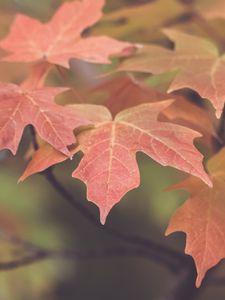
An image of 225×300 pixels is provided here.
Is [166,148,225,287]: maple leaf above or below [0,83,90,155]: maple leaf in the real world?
below

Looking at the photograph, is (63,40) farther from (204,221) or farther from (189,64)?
(204,221)

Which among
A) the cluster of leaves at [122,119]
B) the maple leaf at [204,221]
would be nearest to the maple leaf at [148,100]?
the cluster of leaves at [122,119]

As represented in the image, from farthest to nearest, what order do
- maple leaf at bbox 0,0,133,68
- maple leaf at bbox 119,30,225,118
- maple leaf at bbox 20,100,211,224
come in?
1. maple leaf at bbox 0,0,133,68
2. maple leaf at bbox 119,30,225,118
3. maple leaf at bbox 20,100,211,224

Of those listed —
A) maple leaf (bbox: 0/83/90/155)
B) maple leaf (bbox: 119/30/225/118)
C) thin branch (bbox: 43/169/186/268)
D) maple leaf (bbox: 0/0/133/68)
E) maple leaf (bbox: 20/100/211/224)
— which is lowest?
thin branch (bbox: 43/169/186/268)

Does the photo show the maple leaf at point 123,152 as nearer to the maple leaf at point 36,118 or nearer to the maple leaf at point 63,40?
the maple leaf at point 36,118

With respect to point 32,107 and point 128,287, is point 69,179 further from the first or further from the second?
point 32,107

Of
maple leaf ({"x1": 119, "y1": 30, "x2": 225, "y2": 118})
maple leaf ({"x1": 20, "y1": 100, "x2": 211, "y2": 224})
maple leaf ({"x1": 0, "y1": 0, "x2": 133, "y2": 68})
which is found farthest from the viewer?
maple leaf ({"x1": 0, "y1": 0, "x2": 133, "y2": 68})

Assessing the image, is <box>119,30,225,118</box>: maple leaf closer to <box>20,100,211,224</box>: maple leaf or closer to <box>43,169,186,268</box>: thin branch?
<box>20,100,211,224</box>: maple leaf

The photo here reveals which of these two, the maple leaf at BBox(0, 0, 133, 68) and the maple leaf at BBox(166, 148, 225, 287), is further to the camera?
the maple leaf at BBox(0, 0, 133, 68)

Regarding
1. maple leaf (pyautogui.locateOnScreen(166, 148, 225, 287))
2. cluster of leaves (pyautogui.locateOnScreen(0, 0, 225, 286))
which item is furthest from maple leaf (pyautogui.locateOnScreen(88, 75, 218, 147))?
maple leaf (pyautogui.locateOnScreen(166, 148, 225, 287))
